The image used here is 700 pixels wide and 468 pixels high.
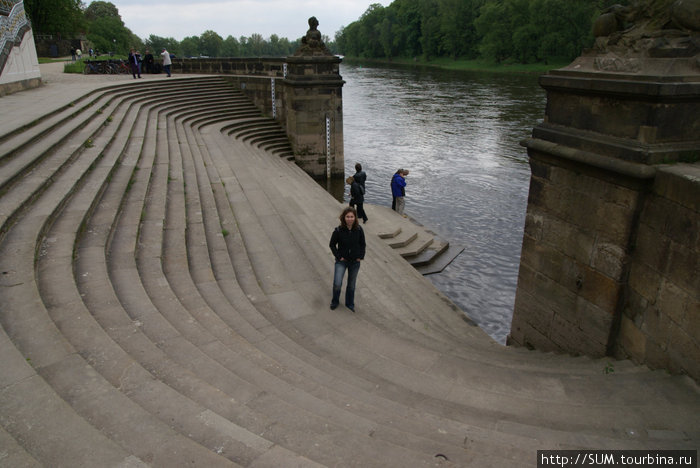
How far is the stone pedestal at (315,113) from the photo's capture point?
683 inches

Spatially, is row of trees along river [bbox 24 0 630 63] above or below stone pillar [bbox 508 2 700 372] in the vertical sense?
above

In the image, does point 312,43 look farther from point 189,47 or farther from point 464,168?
point 189,47

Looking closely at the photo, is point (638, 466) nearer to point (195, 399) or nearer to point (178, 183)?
point (195, 399)

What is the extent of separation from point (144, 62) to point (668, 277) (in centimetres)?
2530

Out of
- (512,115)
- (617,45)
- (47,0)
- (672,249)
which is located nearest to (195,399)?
(672,249)

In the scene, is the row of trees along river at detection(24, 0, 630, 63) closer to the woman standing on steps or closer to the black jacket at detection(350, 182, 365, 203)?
the black jacket at detection(350, 182, 365, 203)

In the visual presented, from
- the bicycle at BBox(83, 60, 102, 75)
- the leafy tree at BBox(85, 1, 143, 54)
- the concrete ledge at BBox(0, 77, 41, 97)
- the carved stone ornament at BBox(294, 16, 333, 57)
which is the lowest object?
the concrete ledge at BBox(0, 77, 41, 97)

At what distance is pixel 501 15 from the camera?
64812mm

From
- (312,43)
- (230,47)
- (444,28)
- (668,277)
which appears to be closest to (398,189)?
(312,43)

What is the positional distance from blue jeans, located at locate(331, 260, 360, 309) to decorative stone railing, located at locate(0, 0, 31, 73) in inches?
539

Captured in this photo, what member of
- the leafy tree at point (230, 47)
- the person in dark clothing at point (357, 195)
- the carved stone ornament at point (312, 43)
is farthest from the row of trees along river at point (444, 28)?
the person in dark clothing at point (357, 195)

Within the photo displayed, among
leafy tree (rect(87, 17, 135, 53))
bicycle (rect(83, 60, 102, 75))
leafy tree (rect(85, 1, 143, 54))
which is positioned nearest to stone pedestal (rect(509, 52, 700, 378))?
bicycle (rect(83, 60, 102, 75))

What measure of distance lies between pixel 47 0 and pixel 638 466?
184 ft

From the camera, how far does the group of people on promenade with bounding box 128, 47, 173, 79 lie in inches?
807
